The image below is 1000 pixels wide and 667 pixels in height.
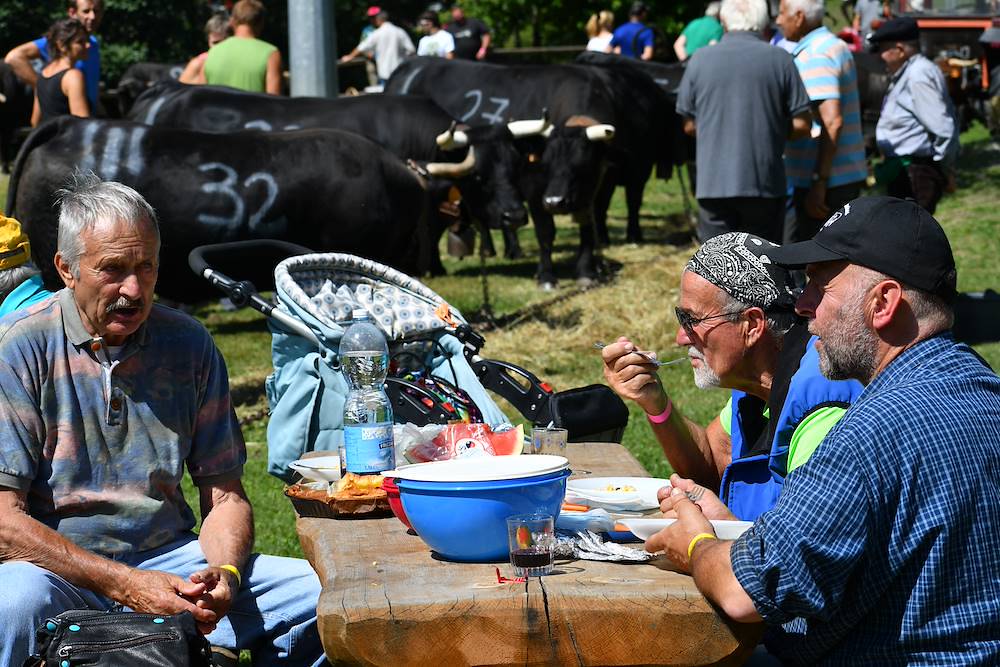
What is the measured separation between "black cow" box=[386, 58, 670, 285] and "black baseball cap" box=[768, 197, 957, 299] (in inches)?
402

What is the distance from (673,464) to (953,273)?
5.67ft

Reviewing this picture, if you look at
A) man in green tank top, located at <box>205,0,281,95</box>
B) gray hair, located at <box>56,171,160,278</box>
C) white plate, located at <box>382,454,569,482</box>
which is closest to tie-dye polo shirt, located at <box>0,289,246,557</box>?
gray hair, located at <box>56,171,160,278</box>

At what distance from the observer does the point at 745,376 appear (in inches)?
153

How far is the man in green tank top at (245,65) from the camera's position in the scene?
508 inches

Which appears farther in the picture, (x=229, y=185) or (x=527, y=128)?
(x=527, y=128)

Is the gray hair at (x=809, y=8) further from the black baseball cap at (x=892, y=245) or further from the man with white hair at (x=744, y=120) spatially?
the black baseball cap at (x=892, y=245)

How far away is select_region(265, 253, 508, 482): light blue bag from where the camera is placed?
5.27 meters

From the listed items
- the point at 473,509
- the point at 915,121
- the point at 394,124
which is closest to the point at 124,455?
the point at 473,509

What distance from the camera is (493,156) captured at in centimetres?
1266

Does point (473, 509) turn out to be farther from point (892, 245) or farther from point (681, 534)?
point (892, 245)

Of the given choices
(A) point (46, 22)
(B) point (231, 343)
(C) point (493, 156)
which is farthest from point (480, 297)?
(A) point (46, 22)

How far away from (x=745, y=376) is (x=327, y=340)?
2.03m

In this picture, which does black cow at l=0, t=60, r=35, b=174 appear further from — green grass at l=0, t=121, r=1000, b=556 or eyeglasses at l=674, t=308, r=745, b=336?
eyeglasses at l=674, t=308, r=745, b=336

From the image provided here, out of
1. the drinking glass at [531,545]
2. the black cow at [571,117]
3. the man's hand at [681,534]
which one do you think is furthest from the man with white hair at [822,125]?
the drinking glass at [531,545]
